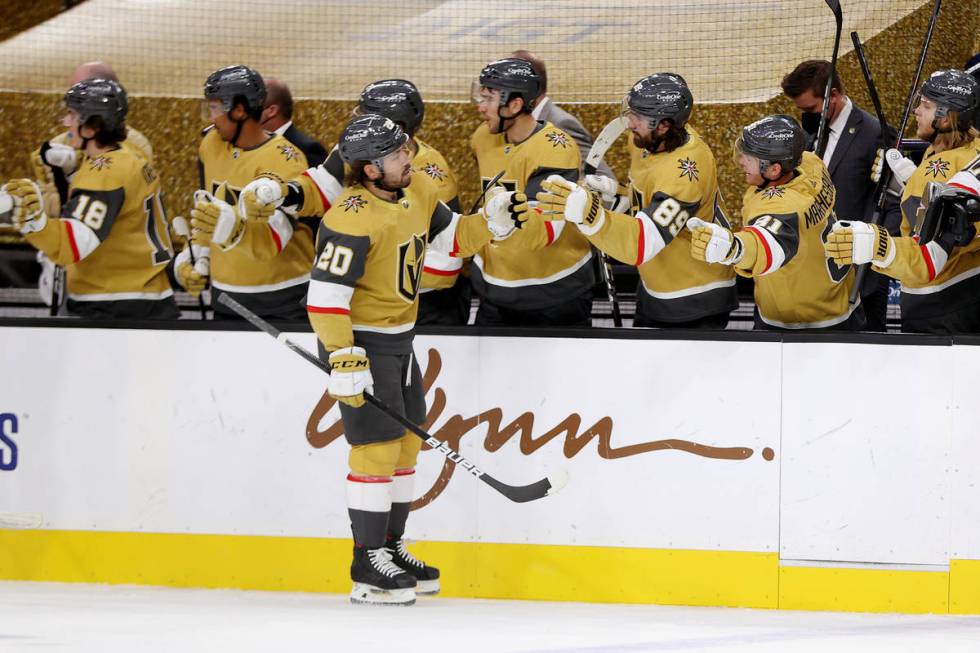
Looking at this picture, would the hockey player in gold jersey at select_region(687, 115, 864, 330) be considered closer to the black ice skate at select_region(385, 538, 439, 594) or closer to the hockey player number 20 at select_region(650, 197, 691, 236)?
the hockey player number 20 at select_region(650, 197, 691, 236)

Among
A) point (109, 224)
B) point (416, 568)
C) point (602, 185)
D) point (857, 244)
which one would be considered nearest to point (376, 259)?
point (602, 185)

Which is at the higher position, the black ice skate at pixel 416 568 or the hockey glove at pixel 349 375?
the hockey glove at pixel 349 375

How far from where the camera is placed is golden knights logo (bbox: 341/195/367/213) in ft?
12.9

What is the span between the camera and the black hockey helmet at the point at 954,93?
167 inches

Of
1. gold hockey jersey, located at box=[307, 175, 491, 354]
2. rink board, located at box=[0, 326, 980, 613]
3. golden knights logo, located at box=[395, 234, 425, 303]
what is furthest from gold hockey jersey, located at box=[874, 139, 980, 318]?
golden knights logo, located at box=[395, 234, 425, 303]

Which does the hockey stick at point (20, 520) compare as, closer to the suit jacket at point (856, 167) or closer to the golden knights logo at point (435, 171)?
the golden knights logo at point (435, 171)

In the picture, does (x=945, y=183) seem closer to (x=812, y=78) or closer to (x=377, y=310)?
(x=812, y=78)

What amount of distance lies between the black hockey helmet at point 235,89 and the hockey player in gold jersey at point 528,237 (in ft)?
2.46

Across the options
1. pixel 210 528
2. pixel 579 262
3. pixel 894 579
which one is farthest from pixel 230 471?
pixel 894 579

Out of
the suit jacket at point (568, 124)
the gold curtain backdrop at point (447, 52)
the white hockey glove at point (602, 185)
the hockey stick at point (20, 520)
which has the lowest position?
the hockey stick at point (20, 520)

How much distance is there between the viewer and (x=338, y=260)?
3879 mm

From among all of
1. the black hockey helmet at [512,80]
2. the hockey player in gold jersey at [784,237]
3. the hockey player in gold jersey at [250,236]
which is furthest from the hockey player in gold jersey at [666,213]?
the hockey player in gold jersey at [250,236]

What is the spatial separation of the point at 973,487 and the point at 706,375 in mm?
835

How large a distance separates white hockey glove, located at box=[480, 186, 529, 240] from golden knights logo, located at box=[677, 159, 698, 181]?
0.50 meters
